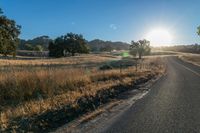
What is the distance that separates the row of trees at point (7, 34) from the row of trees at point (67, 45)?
75.3m

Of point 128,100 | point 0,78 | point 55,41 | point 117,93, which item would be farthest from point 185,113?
point 55,41

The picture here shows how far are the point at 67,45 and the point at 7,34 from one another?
78715 mm

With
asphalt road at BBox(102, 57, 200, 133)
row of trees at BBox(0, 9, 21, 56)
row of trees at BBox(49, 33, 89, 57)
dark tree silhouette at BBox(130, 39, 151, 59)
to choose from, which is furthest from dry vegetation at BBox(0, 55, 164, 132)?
dark tree silhouette at BBox(130, 39, 151, 59)

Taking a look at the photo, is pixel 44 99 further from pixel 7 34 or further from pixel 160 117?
pixel 7 34

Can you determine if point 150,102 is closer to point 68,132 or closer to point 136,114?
point 136,114

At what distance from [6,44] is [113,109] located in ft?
58.6

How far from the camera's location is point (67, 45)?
106 m

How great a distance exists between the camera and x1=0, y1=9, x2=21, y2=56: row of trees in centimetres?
2631

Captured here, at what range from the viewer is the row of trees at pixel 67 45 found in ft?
341

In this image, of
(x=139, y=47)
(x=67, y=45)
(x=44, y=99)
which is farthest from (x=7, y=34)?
(x=139, y=47)

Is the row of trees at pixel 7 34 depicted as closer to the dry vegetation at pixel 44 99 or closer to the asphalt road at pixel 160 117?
the dry vegetation at pixel 44 99

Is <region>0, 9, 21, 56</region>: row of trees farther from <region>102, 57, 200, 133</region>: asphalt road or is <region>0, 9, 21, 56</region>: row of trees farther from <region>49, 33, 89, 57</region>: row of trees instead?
<region>49, 33, 89, 57</region>: row of trees

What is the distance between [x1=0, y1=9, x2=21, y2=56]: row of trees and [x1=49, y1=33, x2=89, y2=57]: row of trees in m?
75.3

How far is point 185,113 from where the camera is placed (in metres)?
10.5
